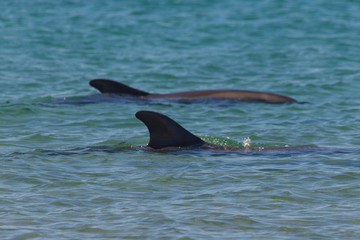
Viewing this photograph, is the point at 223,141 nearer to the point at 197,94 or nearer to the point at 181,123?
the point at 181,123

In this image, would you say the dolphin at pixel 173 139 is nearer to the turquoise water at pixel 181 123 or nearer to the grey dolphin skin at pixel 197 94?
the turquoise water at pixel 181 123

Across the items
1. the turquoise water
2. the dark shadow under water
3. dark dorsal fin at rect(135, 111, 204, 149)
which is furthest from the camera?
the dark shadow under water

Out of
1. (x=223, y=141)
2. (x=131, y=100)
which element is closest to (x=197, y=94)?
(x=131, y=100)

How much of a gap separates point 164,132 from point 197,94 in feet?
16.5

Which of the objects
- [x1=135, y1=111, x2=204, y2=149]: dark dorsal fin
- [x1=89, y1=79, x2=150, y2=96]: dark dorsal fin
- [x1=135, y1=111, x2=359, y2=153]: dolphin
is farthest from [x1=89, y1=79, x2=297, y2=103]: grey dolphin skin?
[x1=135, y1=111, x2=204, y2=149]: dark dorsal fin

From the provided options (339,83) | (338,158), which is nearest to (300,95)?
(339,83)

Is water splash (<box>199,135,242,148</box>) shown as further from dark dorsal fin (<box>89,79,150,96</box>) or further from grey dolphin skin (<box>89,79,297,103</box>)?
dark dorsal fin (<box>89,79,150,96</box>)

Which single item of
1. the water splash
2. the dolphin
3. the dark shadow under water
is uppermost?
the dolphin

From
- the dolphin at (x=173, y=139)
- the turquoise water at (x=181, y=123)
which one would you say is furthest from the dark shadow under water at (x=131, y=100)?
the dolphin at (x=173, y=139)

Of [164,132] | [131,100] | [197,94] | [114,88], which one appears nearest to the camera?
[164,132]

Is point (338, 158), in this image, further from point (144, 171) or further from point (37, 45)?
point (37, 45)

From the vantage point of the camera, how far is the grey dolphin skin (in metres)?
14.3

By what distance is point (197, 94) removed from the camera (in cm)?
1448

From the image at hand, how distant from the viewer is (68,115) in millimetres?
12836
